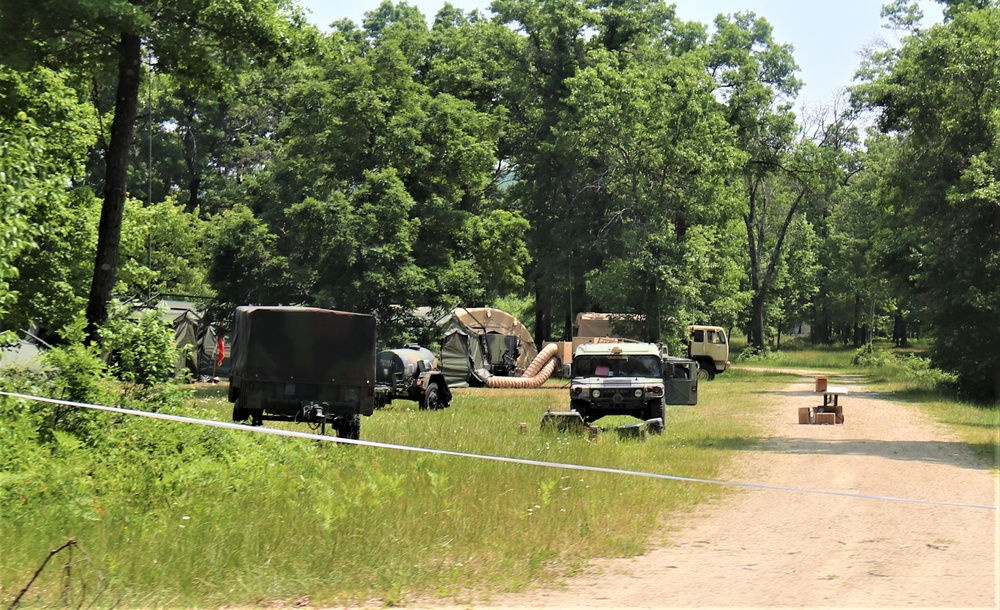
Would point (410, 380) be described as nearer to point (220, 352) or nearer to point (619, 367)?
point (619, 367)

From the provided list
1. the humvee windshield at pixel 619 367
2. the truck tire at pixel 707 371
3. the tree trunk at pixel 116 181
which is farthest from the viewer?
the truck tire at pixel 707 371

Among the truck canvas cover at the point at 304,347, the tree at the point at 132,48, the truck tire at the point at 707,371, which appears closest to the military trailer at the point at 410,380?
the truck canvas cover at the point at 304,347

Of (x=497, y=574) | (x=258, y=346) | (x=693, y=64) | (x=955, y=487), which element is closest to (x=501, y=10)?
(x=693, y=64)

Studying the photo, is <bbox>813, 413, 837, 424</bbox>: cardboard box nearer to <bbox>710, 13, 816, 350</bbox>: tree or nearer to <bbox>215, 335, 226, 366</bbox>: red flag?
<bbox>215, 335, 226, 366</bbox>: red flag

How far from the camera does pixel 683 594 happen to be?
28.5 feet

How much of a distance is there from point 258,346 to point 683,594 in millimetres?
12284

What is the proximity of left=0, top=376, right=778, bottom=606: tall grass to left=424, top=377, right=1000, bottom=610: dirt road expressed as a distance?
0.55m

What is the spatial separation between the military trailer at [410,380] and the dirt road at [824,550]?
530 inches

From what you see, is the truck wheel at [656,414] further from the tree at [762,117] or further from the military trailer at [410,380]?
the tree at [762,117]

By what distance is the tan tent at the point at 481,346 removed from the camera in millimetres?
42812

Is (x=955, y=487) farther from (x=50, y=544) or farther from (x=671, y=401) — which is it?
(x=671, y=401)

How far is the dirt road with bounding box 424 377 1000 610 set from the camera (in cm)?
857

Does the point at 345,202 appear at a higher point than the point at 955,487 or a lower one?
higher

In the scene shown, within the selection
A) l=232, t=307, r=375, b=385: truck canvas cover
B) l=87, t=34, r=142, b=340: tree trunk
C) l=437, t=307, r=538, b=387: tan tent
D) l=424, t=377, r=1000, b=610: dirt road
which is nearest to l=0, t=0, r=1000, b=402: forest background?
l=87, t=34, r=142, b=340: tree trunk
